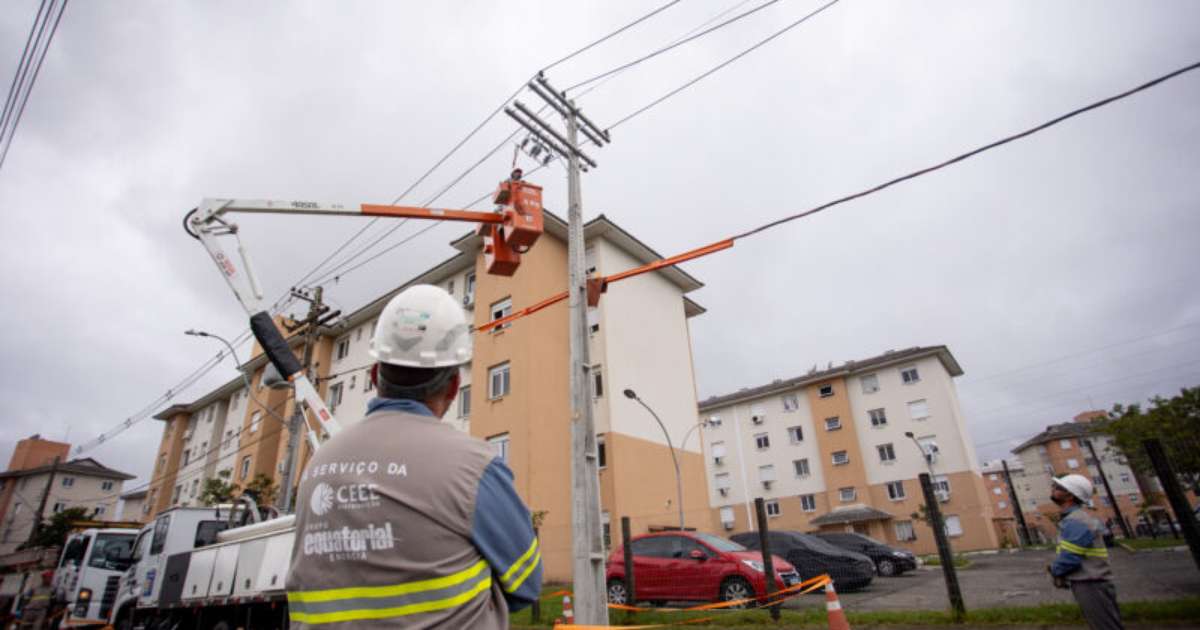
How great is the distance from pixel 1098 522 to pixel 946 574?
319 cm

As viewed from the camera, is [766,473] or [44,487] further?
[44,487]

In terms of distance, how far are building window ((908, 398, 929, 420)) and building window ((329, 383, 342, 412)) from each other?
111ft

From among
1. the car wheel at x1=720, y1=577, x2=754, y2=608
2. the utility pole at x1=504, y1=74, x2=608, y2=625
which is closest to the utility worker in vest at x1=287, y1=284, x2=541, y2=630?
the utility pole at x1=504, y1=74, x2=608, y2=625

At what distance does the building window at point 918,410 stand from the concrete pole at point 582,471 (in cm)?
3250

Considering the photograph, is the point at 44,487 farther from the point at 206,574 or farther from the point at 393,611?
the point at 393,611

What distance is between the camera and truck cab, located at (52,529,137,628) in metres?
13.3

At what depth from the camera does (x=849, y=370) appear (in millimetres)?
37656

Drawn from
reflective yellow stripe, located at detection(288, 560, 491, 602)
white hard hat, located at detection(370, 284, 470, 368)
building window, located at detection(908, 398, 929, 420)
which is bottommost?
reflective yellow stripe, located at detection(288, 560, 491, 602)

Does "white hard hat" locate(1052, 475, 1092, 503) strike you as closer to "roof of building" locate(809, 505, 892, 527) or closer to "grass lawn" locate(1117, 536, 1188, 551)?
"grass lawn" locate(1117, 536, 1188, 551)

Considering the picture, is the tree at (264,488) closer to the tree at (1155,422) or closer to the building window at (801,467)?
the building window at (801,467)

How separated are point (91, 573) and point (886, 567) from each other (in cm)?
2100

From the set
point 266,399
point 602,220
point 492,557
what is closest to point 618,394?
point 602,220

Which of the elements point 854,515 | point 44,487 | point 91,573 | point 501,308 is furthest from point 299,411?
point 44,487

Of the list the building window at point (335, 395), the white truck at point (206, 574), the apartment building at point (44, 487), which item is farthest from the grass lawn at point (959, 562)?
the apartment building at point (44, 487)
